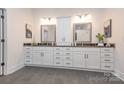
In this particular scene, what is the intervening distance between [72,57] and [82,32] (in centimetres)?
130

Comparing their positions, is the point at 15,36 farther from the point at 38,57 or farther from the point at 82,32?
the point at 82,32

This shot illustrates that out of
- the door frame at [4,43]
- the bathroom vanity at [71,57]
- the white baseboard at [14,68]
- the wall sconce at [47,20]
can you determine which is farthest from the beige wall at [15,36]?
the wall sconce at [47,20]

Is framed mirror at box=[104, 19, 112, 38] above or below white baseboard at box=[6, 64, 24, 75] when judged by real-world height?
above

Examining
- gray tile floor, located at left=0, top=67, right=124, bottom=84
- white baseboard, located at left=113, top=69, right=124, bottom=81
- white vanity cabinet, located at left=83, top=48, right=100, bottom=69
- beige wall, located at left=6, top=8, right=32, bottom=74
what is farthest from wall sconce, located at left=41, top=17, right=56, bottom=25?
white baseboard, located at left=113, top=69, right=124, bottom=81

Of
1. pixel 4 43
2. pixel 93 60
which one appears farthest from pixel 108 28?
pixel 4 43

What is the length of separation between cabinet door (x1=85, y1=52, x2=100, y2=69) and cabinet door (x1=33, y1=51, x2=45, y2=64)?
5.92ft

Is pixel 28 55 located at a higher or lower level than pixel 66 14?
lower

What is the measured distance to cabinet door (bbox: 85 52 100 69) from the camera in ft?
15.3

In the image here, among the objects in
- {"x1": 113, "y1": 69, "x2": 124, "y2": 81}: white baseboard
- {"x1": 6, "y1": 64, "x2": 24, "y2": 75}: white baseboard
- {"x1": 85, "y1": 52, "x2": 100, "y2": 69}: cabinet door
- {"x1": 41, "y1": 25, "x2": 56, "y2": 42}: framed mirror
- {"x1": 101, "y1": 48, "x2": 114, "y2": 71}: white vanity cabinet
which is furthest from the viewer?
{"x1": 41, "y1": 25, "x2": 56, "y2": 42}: framed mirror

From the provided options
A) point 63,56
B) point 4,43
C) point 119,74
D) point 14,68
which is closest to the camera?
point 119,74

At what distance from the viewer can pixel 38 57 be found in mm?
5500

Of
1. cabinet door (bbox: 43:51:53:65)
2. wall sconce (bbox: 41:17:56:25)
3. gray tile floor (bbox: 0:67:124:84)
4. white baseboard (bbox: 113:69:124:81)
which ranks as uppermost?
wall sconce (bbox: 41:17:56:25)

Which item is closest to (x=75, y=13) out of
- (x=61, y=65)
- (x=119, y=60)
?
(x=61, y=65)

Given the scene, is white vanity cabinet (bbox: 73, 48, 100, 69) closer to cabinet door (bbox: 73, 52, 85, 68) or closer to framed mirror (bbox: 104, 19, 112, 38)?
cabinet door (bbox: 73, 52, 85, 68)
